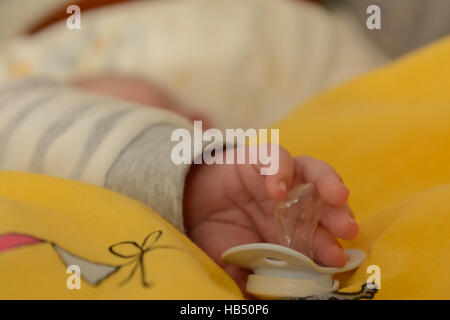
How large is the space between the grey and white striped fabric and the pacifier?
0.11m

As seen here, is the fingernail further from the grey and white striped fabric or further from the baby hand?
the grey and white striped fabric

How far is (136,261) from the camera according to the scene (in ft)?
1.23

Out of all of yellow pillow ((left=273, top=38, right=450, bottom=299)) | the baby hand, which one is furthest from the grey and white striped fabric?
yellow pillow ((left=273, top=38, right=450, bottom=299))

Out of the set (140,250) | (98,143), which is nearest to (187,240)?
(140,250)

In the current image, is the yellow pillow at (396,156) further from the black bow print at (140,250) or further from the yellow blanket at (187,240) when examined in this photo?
the black bow print at (140,250)

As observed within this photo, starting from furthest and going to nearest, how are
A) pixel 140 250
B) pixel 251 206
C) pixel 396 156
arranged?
pixel 396 156 → pixel 251 206 → pixel 140 250

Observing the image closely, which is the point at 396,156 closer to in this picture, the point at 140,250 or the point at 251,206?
the point at 251,206

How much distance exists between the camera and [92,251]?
1.29 feet

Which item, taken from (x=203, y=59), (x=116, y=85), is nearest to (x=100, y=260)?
(x=116, y=85)

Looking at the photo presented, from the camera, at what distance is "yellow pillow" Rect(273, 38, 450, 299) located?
42cm

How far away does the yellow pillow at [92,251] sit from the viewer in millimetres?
347

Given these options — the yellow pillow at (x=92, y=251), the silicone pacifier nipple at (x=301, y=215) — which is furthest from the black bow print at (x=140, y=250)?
the silicone pacifier nipple at (x=301, y=215)

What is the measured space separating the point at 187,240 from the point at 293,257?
0.29 ft

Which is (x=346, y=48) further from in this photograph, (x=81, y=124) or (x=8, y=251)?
(x=8, y=251)
